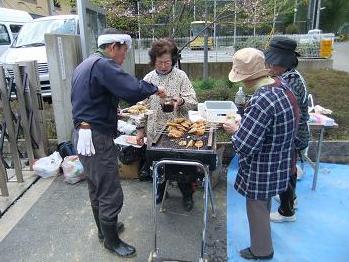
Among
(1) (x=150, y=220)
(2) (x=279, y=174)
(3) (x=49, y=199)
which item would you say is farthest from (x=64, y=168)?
(2) (x=279, y=174)

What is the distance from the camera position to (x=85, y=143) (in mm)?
2688

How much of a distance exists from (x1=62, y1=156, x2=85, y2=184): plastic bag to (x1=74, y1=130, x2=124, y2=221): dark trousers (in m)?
1.59

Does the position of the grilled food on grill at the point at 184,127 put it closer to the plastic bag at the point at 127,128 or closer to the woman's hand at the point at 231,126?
the woman's hand at the point at 231,126

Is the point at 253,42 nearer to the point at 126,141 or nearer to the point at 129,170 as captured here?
the point at 129,170

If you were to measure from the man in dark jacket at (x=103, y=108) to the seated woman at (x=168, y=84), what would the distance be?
0.56 metres

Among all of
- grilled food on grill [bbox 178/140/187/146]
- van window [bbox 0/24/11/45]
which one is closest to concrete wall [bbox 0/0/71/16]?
van window [bbox 0/24/11/45]

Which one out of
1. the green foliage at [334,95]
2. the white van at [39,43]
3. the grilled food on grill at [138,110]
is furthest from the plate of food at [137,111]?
the white van at [39,43]

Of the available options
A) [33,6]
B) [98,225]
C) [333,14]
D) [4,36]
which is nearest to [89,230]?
[98,225]

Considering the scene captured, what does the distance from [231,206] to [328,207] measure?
112 cm

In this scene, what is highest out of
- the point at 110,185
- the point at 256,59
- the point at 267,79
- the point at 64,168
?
the point at 256,59

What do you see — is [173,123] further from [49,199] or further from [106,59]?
[49,199]

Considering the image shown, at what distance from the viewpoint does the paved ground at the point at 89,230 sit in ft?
10.2

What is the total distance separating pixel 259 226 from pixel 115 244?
1.30 metres

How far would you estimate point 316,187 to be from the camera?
4.28 m
